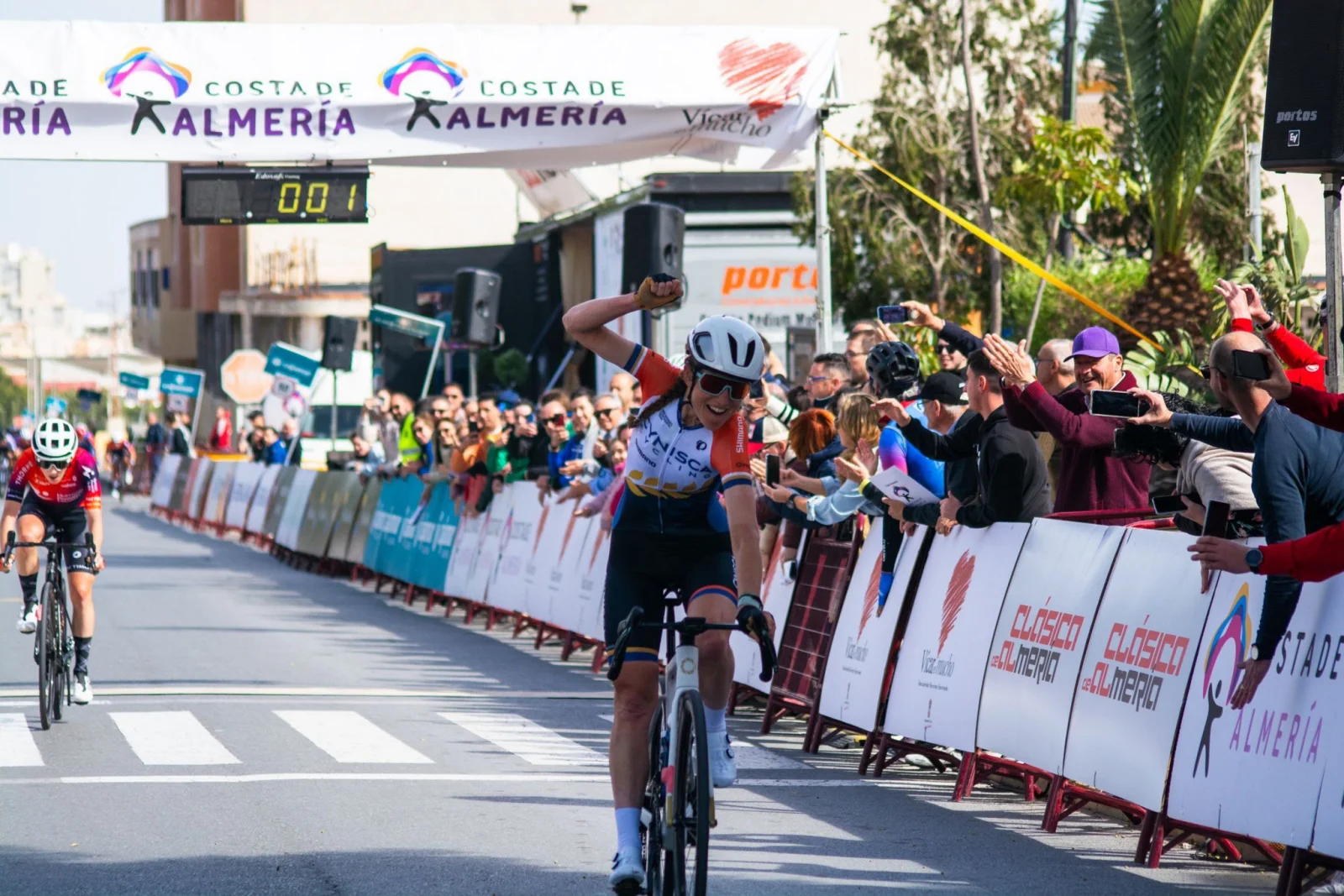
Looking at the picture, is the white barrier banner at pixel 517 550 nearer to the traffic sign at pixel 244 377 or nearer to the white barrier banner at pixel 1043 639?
the white barrier banner at pixel 1043 639

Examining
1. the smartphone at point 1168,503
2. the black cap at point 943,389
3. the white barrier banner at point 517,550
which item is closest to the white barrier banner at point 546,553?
the white barrier banner at point 517,550

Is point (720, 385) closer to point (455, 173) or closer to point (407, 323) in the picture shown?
point (407, 323)

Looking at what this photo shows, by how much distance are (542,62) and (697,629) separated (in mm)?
11668

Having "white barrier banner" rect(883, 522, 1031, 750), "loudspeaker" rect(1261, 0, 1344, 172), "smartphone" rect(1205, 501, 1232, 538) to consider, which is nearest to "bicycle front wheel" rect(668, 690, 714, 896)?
"smartphone" rect(1205, 501, 1232, 538)

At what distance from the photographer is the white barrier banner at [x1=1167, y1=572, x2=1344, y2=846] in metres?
6.61

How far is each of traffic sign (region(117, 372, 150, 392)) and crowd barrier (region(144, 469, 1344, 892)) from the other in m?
48.9

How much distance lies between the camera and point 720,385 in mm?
6375

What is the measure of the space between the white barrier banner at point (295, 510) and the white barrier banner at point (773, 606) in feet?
54.9

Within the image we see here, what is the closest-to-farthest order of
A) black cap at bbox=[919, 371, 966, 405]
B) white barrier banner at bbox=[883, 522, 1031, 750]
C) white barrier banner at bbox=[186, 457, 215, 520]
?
white barrier banner at bbox=[883, 522, 1031, 750] → black cap at bbox=[919, 371, 966, 405] → white barrier banner at bbox=[186, 457, 215, 520]

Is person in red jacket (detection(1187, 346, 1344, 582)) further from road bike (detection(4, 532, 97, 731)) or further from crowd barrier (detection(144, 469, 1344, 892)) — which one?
road bike (detection(4, 532, 97, 731))

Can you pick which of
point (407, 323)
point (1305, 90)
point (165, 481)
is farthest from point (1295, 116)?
point (165, 481)

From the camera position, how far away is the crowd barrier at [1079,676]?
22.3 feet

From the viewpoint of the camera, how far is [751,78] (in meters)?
17.4

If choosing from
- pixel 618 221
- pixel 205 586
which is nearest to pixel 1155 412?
pixel 205 586
